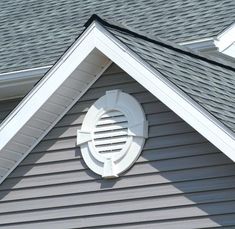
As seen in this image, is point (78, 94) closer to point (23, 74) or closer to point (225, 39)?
point (23, 74)

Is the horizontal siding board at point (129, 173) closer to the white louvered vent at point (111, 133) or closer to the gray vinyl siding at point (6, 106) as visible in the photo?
the white louvered vent at point (111, 133)

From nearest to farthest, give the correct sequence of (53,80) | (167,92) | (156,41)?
(167,92)
(53,80)
(156,41)

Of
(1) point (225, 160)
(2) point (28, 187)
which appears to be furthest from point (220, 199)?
(2) point (28, 187)

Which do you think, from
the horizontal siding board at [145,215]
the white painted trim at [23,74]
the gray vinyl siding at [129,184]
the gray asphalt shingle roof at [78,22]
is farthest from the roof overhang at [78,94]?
the gray asphalt shingle roof at [78,22]

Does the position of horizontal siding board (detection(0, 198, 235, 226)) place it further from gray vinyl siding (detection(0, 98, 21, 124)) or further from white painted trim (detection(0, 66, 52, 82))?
gray vinyl siding (detection(0, 98, 21, 124))

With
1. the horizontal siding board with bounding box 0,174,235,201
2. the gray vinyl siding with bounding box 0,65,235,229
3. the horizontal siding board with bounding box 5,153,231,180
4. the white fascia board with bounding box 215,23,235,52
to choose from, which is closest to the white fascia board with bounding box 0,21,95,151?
the gray vinyl siding with bounding box 0,65,235,229

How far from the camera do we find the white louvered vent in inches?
338

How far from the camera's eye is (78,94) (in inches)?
353

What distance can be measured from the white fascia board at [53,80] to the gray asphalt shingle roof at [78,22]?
2.27m

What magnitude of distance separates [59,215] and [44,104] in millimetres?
1123

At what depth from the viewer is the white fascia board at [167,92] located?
25.1ft

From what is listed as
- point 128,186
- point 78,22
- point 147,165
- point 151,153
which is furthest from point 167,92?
point 78,22

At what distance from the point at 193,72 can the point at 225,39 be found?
1669 millimetres

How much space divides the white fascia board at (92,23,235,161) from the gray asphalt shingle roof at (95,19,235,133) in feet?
0.16
